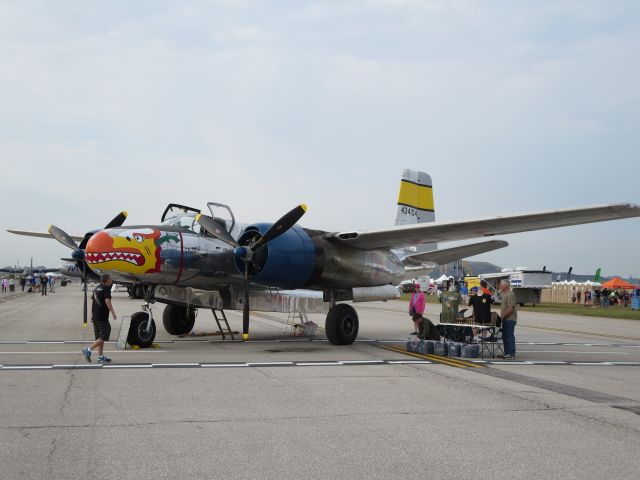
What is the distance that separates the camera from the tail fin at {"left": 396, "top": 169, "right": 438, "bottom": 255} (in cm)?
2058

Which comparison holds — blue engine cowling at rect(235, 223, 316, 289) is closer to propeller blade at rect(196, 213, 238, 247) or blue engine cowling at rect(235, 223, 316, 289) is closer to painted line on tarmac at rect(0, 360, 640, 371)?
propeller blade at rect(196, 213, 238, 247)

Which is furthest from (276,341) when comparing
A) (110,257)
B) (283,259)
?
(110,257)

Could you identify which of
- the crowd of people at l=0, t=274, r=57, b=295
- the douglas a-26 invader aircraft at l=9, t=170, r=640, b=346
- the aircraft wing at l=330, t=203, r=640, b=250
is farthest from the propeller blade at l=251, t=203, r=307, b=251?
the crowd of people at l=0, t=274, r=57, b=295

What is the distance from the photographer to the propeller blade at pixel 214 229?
14.4 metres

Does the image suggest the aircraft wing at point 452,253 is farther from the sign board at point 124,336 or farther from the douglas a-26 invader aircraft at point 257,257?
the sign board at point 124,336

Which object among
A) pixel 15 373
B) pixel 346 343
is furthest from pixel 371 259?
pixel 15 373

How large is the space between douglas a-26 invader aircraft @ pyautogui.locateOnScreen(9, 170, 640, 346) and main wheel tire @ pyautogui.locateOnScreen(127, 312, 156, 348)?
0.08ft

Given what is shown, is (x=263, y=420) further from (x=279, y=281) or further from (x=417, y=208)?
(x=417, y=208)

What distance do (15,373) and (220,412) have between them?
461 centimetres

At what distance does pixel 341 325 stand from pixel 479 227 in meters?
4.25

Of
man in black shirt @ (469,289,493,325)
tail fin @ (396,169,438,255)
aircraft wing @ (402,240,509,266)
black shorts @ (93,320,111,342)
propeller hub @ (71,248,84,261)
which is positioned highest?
tail fin @ (396,169,438,255)

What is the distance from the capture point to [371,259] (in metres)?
16.5

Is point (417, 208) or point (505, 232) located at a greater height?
point (417, 208)

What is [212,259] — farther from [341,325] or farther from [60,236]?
[60,236]
